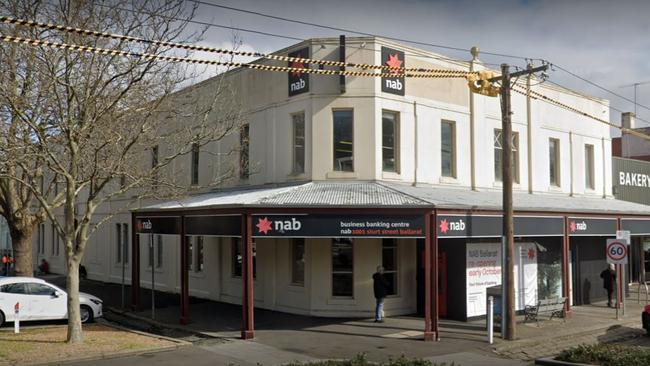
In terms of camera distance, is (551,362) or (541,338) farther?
(541,338)

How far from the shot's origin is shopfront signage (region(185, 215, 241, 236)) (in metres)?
17.7

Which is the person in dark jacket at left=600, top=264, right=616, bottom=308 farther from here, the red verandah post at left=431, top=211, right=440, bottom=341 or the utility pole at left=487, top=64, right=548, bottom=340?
the red verandah post at left=431, top=211, right=440, bottom=341

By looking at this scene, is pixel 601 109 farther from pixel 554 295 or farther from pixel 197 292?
pixel 197 292

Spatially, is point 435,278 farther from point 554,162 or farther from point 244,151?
point 554,162

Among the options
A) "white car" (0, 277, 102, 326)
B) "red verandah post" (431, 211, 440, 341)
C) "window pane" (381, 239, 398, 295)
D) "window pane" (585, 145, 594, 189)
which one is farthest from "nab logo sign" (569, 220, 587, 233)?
"white car" (0, 277, 102, 326)

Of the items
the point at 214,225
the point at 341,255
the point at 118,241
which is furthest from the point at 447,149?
the point at 118,241

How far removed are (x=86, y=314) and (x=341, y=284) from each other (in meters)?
7.88

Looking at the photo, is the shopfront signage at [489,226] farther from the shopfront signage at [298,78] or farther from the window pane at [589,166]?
the window pane at [589,166]

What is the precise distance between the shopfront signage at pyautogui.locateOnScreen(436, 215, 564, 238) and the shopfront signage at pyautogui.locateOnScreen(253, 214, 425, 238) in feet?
2.66

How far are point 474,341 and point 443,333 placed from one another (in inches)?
44.2

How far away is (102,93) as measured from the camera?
1639cm

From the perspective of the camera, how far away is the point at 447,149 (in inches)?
883

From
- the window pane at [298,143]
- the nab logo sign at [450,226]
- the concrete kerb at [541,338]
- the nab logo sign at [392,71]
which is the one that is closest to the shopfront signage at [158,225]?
the window pane at [298,143]

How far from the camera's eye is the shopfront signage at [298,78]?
20.4 meters
